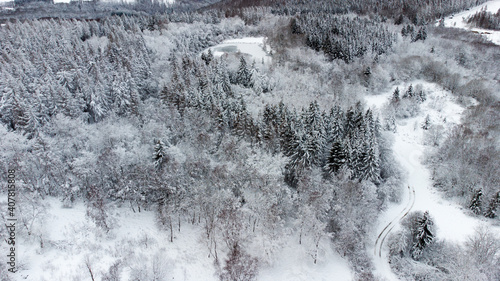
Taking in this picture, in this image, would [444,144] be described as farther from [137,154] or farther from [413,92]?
[137,154]

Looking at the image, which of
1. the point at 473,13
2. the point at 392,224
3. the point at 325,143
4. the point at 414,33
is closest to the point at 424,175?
the point at 392,224

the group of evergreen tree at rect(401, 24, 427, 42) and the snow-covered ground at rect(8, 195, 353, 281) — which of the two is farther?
the group of evergreen tree at rect(401, 24, 427, 42)

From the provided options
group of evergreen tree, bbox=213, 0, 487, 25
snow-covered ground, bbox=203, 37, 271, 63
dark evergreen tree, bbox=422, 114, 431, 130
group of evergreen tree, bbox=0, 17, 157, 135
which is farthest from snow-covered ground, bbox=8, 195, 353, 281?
group of evergreen tree, bbox=213, 0, 487, 25

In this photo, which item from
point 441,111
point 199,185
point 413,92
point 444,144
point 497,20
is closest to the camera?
point 199,185

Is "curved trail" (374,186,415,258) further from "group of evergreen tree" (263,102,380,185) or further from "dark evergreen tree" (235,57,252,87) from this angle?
"dark evergreen tree" (235,57,252,87)

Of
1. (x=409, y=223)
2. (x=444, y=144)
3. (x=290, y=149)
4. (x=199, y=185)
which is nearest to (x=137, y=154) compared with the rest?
(x=199, y=185)

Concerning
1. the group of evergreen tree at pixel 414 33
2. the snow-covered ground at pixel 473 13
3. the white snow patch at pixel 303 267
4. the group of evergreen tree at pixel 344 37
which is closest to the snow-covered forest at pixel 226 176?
the white snow patch at pixel 303 267

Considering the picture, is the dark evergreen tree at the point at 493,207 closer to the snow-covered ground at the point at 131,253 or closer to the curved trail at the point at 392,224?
the curved trail at the point at 392,224
